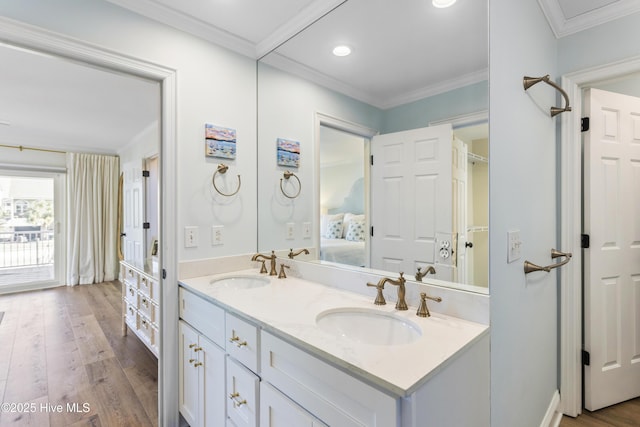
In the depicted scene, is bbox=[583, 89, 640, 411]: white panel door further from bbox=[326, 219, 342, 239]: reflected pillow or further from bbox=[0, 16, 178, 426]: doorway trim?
bbox=[0, 16, 178, 426]: doorway trim

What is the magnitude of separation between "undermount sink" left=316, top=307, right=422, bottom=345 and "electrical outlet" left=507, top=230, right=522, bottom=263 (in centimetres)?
53

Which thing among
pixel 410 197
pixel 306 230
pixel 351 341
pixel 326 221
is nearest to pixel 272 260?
pixel 306 230

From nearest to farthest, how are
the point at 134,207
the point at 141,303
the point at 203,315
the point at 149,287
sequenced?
the point at 203,315
the point at 149,287
the point at 141,303
the point at 134,207

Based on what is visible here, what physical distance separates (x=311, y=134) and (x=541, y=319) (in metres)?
1.67

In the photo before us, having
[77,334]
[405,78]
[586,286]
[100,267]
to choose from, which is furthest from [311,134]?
[100,267]

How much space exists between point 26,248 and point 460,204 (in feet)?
21.9

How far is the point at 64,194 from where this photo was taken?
5.14 metres

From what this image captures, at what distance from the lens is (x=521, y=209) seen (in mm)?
1365

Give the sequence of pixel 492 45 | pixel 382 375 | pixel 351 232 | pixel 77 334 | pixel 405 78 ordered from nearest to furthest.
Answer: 1. pixel 382 375
2. pixel 492 45
3. pixel 405 78
4. pixel 351 232
5. pixel 77 334

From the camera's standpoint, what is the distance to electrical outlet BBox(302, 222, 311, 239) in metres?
1.89

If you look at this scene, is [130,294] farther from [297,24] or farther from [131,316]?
[297,24]

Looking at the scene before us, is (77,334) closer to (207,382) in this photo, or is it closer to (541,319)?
(207,382)

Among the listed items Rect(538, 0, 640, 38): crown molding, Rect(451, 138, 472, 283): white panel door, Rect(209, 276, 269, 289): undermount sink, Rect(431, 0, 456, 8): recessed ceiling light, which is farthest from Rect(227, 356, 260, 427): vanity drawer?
Rect(538, 0, 640, 38): crown molding

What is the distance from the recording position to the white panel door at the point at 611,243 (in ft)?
5.98
